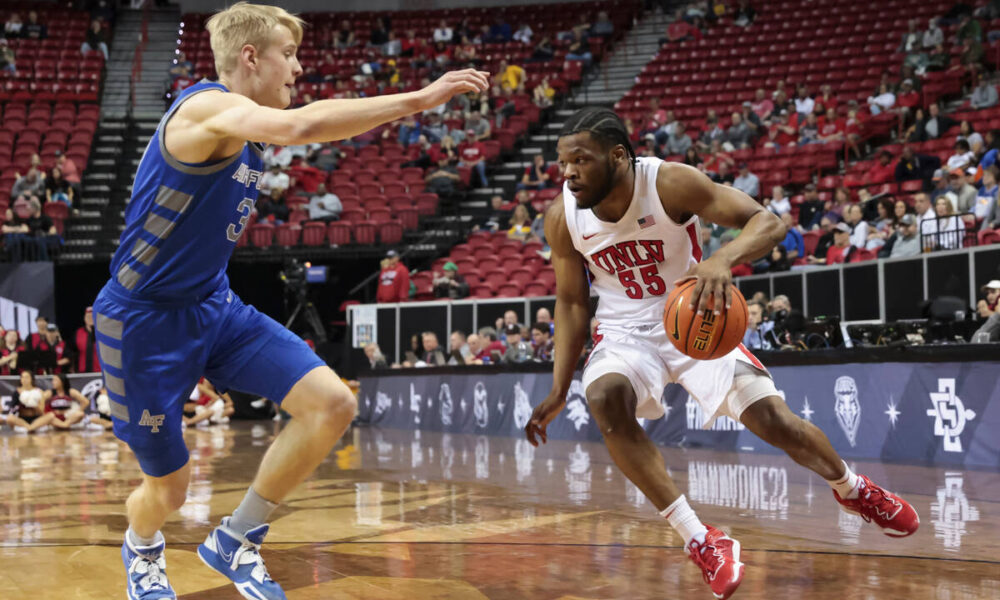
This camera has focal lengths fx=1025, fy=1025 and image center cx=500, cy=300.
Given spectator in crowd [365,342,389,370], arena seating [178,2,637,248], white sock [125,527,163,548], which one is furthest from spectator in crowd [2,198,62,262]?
white sock [125,527,163,548]

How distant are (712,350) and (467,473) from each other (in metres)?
4.77

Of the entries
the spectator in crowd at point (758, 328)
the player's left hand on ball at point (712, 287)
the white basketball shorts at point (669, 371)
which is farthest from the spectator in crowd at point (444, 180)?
the player's left hand on ball at point (712, 287)

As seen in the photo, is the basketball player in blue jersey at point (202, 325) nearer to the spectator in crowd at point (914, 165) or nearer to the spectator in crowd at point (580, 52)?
A: the spectator in crowd at point (914, 165)

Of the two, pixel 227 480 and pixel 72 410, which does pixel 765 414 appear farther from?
pixel 72 410

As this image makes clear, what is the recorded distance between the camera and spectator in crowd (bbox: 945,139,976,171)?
13.0 m

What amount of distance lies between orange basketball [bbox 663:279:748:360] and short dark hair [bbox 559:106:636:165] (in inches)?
25.0

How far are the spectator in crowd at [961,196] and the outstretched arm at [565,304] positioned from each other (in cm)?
849

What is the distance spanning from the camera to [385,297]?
16000mm

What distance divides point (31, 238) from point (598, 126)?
16.1 meters

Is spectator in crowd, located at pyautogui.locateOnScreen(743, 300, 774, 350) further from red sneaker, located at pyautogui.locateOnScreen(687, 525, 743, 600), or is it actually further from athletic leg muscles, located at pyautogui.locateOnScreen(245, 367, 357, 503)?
athletic leg muscles, located at pyautogui.locateOnScreen(245, 367, 357, 503)

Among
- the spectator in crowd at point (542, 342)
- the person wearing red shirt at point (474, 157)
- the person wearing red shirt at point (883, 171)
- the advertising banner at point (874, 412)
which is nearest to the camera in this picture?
the advertising banner at point (874, 412)

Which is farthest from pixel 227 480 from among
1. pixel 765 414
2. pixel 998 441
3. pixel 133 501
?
pixel 998 441

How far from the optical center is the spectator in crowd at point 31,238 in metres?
17.5

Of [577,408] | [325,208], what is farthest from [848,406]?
[325,208]
